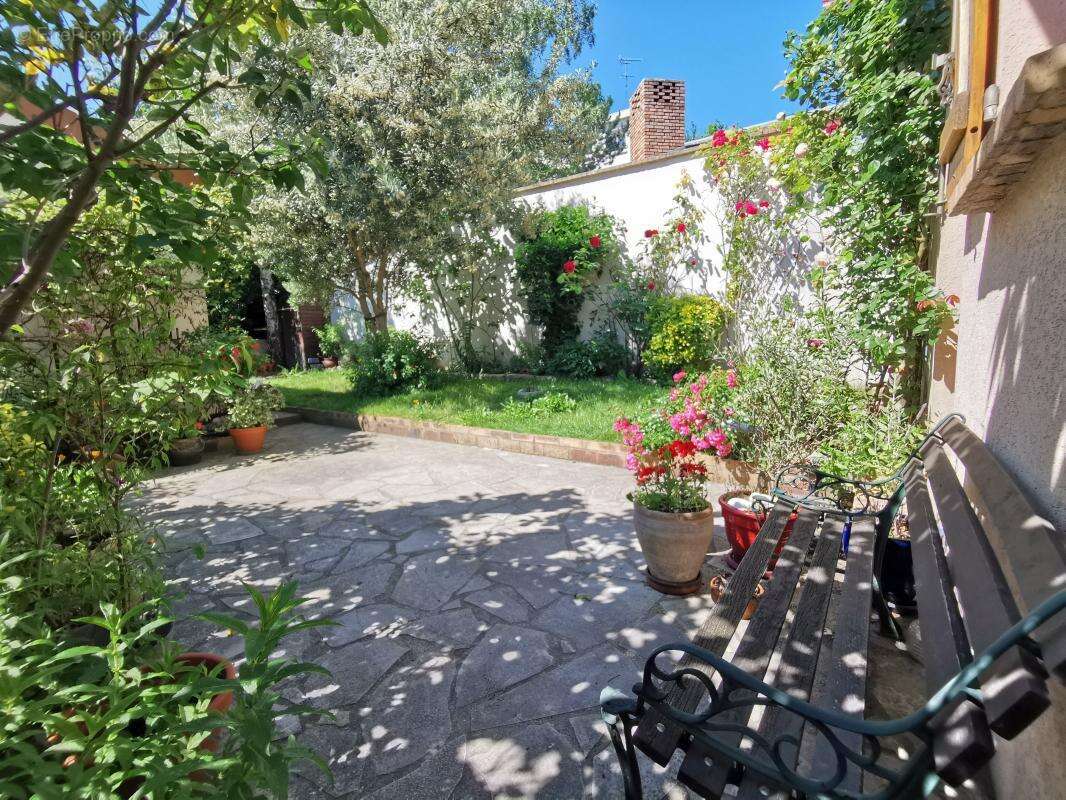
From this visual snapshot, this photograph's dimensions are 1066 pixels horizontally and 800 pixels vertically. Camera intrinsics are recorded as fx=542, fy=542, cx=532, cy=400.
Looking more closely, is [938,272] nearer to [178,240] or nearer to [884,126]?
[884,126]

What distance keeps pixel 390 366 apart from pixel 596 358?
12.2 feet

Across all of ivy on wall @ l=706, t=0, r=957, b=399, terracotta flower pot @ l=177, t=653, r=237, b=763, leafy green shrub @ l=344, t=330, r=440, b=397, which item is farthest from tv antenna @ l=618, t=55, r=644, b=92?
terracotta flower pot @ l=177, t=653, r=237, b=763

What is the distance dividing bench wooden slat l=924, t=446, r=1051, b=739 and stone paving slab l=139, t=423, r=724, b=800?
1.30 m

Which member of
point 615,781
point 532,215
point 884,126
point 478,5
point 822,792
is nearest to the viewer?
point 822,792

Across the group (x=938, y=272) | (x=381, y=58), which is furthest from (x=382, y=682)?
(x=381, y=58)

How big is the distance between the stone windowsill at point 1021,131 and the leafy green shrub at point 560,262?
7444mm

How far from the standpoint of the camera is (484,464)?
6539 millimetres

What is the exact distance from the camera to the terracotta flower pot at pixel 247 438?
24.2 ft

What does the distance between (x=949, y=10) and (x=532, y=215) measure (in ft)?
23.9

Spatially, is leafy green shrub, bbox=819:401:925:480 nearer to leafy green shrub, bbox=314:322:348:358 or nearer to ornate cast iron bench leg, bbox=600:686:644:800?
ornate cast iron bench leg, bbox=600:686:644:800

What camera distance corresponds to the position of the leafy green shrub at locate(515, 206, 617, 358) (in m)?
9.62

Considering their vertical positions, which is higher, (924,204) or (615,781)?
(924,204)

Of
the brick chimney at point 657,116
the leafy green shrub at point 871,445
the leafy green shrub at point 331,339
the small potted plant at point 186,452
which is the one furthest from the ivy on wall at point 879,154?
the leafy green shrub at point 331,339

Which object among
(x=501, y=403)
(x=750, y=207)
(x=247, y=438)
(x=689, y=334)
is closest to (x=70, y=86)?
(x=247, y=438)
